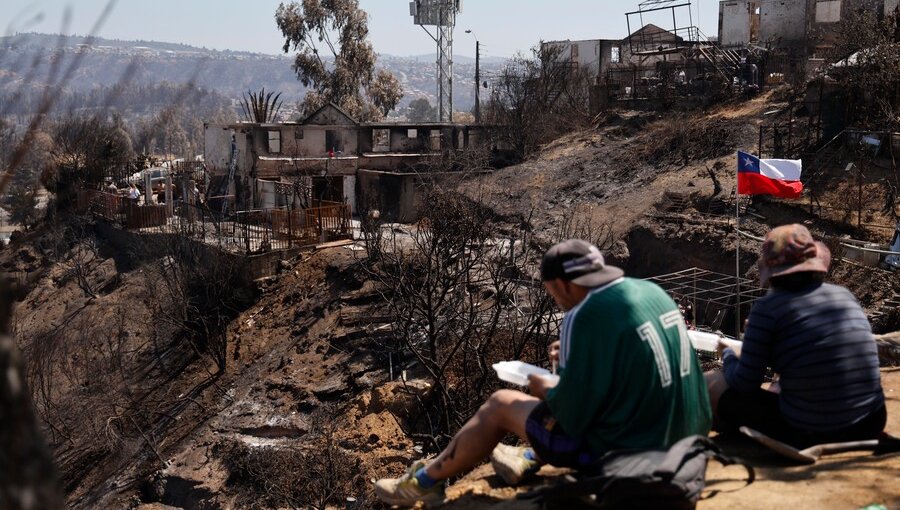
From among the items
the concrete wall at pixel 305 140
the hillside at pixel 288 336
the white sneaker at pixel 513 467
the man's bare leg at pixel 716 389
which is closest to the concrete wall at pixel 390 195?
the concrete wall at pixel 305 140

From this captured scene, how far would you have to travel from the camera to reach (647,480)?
12.3 ft

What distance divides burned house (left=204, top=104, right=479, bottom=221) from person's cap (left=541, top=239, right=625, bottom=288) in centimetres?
3281

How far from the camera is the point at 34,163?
6.76 meters

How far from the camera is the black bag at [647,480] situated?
3758mm

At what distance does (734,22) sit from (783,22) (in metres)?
3.22

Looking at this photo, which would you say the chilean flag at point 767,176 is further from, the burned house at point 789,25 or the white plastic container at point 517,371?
the burned house at point 789,25

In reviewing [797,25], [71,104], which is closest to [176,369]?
[71,104]

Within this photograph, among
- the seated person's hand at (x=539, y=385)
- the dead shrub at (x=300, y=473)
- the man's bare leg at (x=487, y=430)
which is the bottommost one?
the dead shrub at (x=300, y=473)

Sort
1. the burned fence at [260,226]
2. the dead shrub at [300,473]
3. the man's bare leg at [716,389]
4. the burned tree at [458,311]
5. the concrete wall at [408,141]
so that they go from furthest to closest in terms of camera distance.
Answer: the concrete wall at [408,141] → the burned fence at [260,226] → the burned tree at [458,311] → the dead shrub at [300,473] → the man's bare leg at [716,389]

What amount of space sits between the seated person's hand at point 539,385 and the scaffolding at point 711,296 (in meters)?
13.4

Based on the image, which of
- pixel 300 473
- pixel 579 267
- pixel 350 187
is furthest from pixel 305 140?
pixel 579 267

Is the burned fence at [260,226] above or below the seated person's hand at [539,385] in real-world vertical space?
below

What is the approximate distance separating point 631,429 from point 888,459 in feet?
5.83

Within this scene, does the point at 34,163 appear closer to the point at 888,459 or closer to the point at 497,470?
the point at 497,470
